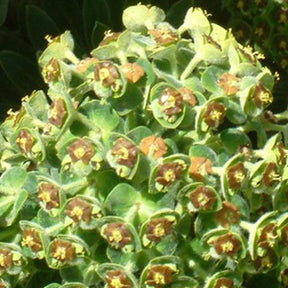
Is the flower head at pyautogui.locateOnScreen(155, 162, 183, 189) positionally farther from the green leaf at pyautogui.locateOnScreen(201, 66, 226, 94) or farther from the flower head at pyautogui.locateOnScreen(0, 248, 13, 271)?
the flower head at pyautogui.locateOnScreen(0, 248, 13, 271)

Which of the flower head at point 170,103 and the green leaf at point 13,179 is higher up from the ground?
the flower head at point 170,103

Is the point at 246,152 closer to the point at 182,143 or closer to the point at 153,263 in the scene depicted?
the point at 182,143

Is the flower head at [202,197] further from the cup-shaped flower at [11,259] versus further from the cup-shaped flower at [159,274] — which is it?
the cup-shaped flower at [11,259]

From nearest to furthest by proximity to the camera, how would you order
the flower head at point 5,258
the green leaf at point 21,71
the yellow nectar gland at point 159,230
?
1. the yellow nectar gland at point 159,230
2. the flower head at point 5,258
3. the green leaf at point 21,71

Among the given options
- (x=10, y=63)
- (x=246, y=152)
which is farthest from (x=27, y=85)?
(x=246, y=152)

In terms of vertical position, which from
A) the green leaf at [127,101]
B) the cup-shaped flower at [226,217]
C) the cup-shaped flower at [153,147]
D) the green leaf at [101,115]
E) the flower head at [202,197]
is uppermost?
the green leaf at [127,101]

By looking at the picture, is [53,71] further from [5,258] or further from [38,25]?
[38,25]

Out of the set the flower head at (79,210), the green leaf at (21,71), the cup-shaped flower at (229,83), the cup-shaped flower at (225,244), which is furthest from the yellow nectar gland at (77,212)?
the green leaf at (21,71)
